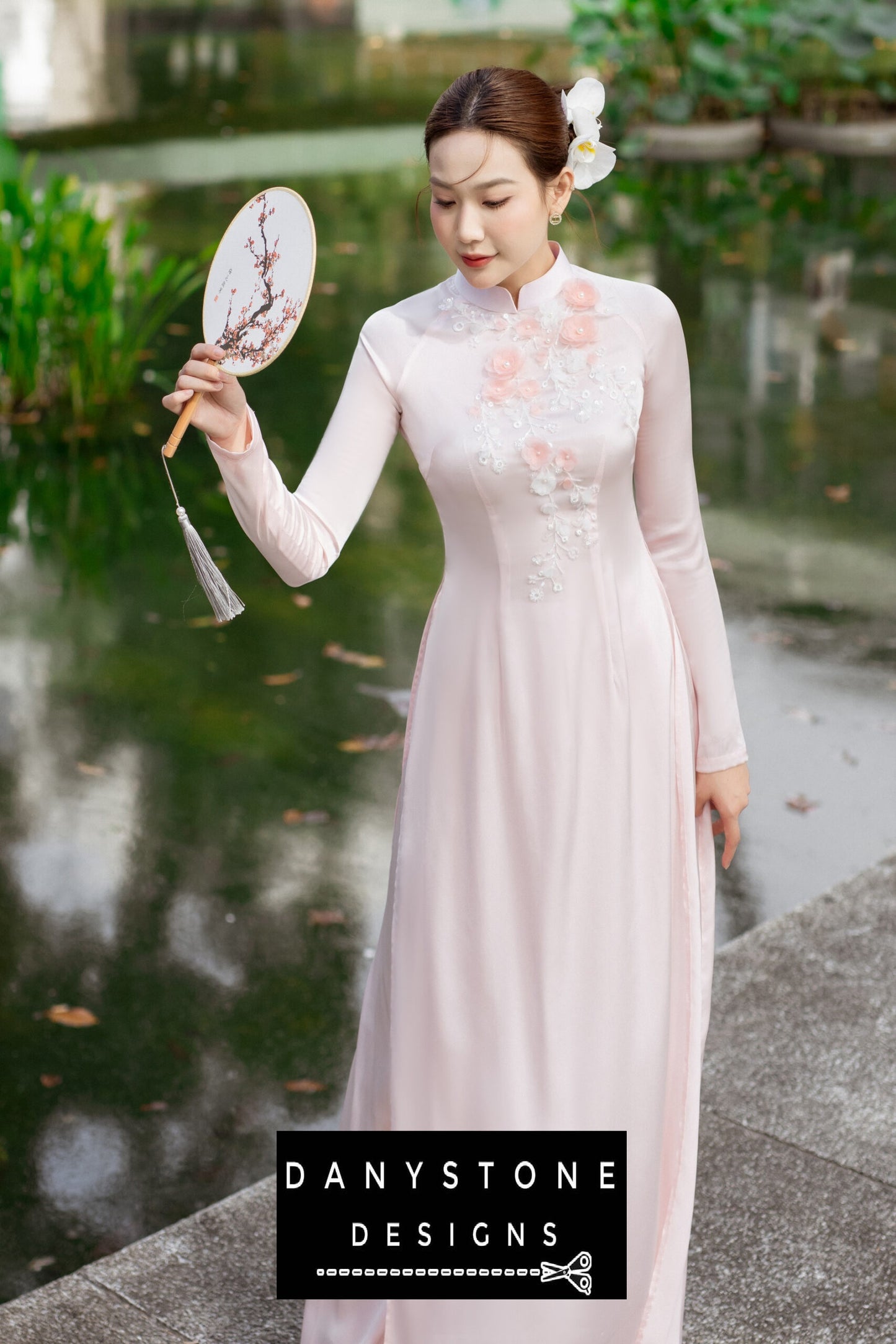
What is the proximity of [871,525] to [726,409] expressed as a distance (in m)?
1.68

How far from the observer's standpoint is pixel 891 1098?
3.52 meters

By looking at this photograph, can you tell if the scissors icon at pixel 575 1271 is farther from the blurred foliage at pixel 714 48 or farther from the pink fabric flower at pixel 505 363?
the blurred foliage at pixel 714 48

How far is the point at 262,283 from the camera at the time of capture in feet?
7.15

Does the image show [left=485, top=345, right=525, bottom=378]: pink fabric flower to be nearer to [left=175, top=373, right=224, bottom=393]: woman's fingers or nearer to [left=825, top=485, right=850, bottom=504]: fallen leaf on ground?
[left=175, top=373, right=224, bottom=393]: woman's fingers

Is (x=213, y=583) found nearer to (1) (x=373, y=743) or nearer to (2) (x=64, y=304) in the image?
(1) (x=373, y=743)

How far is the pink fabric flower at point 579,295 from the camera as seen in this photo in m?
2.38

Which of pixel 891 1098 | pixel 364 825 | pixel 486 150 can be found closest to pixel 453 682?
pixel 486 150

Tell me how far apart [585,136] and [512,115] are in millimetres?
154

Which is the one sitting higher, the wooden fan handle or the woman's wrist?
the wooden fan handle

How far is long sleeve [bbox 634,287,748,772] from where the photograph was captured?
2.41 meters

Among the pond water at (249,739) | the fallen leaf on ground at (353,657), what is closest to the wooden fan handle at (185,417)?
the pond water at (249,739)

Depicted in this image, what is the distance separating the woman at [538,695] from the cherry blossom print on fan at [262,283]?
11 centimetres

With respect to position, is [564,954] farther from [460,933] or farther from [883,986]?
[883,986]

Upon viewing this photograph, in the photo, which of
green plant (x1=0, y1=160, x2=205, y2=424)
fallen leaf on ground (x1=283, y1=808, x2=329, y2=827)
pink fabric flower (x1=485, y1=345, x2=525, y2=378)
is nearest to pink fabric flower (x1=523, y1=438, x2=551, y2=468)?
pink fabric flower (x1=485, y1=345, x2=525, y2=378)
